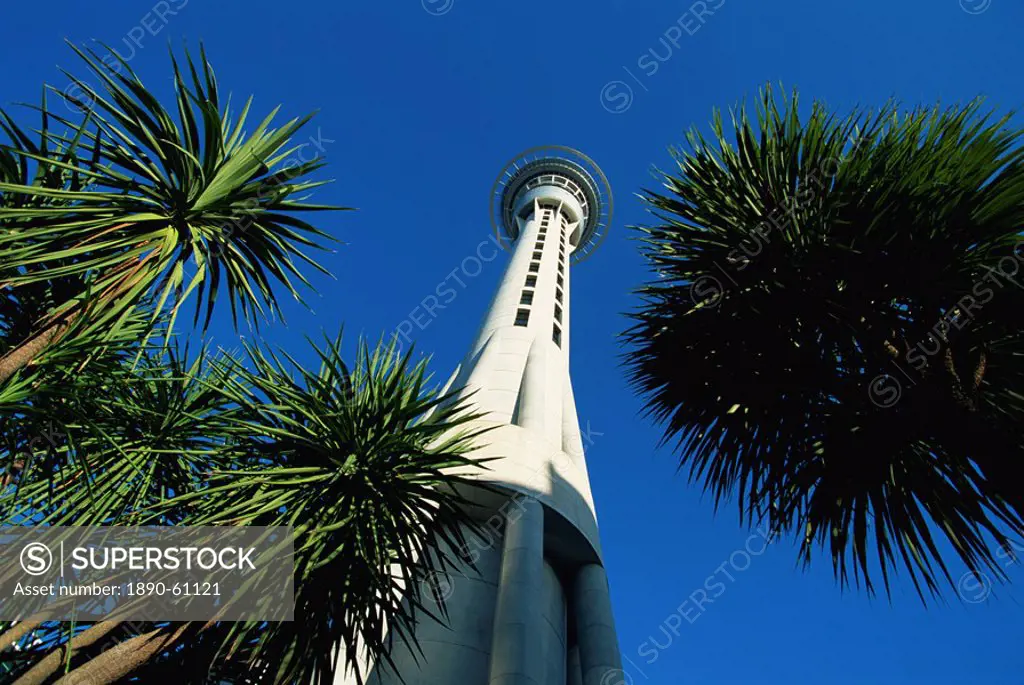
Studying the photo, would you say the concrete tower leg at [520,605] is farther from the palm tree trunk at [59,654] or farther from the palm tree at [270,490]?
the palm tree trunk at [59,654]

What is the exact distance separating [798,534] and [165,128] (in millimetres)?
8062

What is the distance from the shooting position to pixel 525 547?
13.4 m

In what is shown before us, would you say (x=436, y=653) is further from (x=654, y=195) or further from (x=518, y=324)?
A: (x=518, y=324)

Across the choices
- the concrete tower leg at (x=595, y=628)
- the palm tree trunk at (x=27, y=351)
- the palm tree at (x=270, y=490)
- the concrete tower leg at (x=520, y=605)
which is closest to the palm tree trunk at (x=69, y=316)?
the palm tree trunk at (x=27, y=351)

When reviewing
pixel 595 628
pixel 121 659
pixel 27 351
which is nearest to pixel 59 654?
pixel 121 659

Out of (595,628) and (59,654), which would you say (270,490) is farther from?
(595,628)

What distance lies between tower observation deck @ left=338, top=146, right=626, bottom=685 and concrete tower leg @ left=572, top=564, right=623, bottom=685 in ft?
0.09

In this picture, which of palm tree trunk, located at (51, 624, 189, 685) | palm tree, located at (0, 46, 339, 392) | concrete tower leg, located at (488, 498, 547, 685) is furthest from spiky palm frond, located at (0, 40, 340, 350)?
concrete tower leg, located at (488, 498, 547, 685)

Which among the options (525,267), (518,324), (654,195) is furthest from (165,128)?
(525,267)

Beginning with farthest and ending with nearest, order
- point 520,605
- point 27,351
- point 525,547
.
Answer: point 525,547 < point 520,605 < point 27,351

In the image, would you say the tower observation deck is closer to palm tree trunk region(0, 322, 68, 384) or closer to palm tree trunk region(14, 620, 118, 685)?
palm tree trunk region(14, 620, 118, 685)

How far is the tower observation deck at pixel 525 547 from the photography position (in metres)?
12.0

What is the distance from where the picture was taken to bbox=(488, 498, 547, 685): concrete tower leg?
10.8 metres

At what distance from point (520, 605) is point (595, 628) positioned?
3.42 metres
